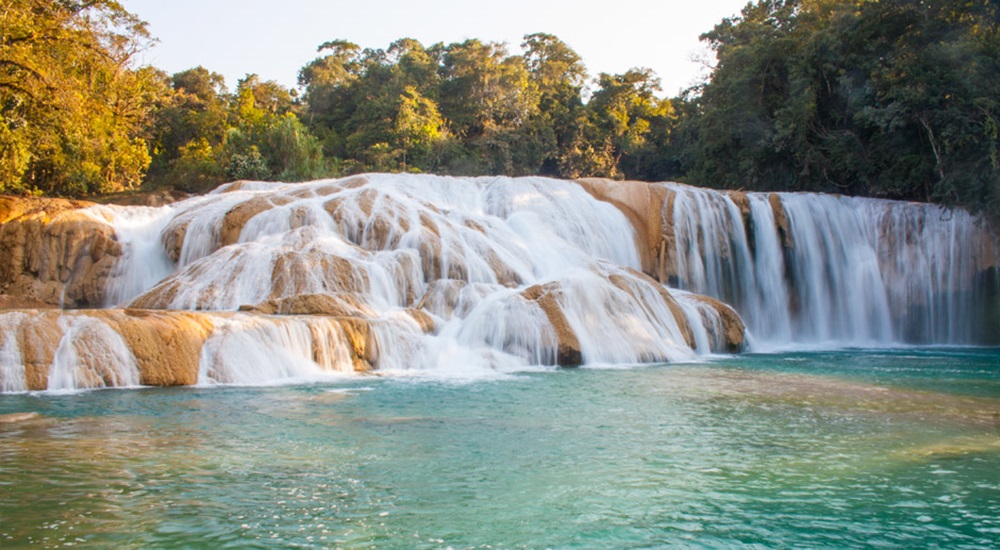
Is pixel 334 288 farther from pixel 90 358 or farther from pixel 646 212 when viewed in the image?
pixel 646 212

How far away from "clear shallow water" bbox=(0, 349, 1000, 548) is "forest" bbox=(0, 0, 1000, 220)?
13.1 metres

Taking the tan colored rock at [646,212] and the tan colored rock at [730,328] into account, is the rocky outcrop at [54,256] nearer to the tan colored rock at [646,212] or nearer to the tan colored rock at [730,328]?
the tan colored rock at [646,212]

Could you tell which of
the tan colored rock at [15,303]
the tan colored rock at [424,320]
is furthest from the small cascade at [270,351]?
the tan colored rock at [15,303]

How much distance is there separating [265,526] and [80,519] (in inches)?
46.0

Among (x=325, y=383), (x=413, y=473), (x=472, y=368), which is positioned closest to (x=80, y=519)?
(x=413, y=473)

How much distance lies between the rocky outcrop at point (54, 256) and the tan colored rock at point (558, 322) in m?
9.89

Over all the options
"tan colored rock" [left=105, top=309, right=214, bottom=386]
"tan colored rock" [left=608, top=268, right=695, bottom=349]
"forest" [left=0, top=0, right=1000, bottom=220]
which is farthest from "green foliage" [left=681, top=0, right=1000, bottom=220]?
"tan colored rock" [left=105, top=309, right=214, bottom=386]

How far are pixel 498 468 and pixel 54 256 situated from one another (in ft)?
49.2

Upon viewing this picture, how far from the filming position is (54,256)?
17500 millimetres

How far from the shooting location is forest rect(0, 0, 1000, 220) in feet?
67.0

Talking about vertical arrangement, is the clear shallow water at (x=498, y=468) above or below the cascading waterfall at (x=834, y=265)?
below

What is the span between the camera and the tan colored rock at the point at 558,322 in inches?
533

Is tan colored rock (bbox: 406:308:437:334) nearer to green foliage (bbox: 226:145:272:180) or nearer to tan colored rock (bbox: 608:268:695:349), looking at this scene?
tan colored rock (bbox: 608:268:695:349)

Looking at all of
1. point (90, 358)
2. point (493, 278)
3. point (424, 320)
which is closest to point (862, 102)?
point (493, 278)
